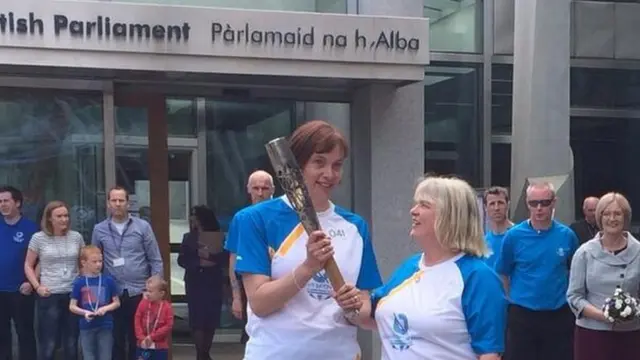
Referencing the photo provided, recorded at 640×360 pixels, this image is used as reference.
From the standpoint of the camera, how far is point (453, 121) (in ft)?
43.7

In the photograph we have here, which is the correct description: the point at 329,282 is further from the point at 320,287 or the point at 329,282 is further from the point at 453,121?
the point at 453,121

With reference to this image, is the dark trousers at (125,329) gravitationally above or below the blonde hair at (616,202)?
below

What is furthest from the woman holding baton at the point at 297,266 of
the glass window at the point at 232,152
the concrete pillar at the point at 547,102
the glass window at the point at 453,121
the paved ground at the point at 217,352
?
the glass window at the point at 453,121

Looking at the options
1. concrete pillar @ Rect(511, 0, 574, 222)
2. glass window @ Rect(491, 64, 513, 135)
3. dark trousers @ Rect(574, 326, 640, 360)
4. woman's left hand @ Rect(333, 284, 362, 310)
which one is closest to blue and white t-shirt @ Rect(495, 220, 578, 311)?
dark trousers @ Rect(574, 326, 640, 360)

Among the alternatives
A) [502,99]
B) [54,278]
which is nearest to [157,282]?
A: [54,278]

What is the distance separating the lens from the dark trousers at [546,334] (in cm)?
738

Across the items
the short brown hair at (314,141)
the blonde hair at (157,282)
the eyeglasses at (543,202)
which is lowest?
the blonde hair at (157,282)

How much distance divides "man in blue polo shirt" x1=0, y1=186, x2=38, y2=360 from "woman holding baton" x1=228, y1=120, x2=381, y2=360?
598cm

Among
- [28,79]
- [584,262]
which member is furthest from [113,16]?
[584,262]

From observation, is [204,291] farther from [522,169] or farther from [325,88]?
[522,169]

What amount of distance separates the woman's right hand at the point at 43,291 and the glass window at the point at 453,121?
20.1 feet

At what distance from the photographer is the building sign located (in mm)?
8750

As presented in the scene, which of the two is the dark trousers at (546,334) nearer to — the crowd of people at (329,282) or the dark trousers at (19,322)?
the crowd of people at (329,282)

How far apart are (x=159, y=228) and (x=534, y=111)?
Result: 4726 millimetres
